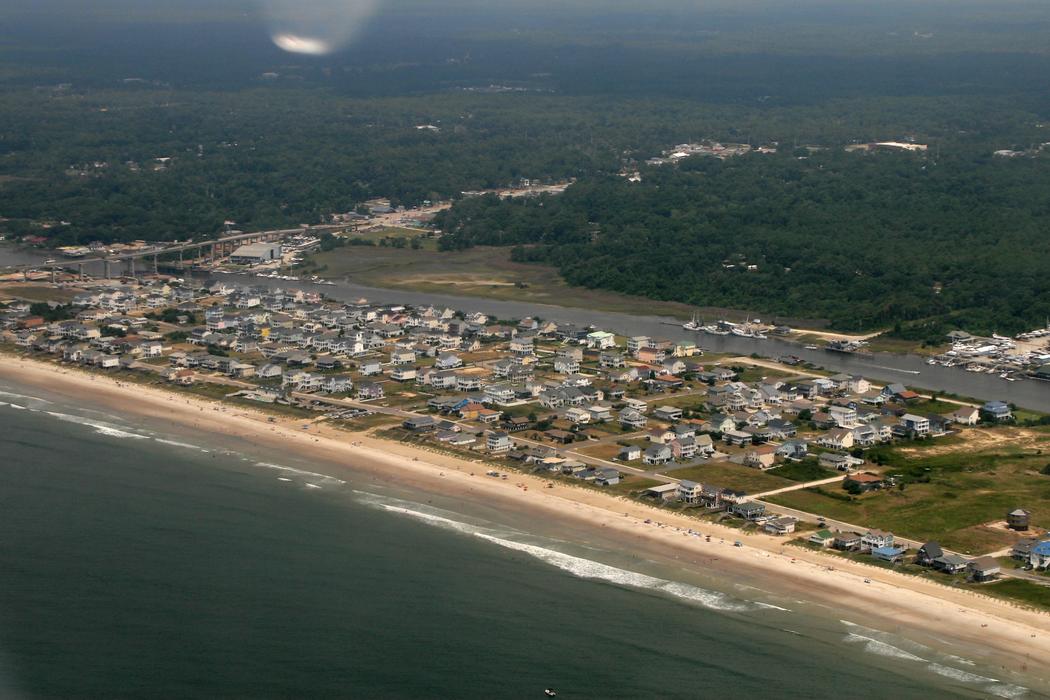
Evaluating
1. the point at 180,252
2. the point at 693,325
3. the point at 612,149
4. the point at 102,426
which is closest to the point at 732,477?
the point at 102,426

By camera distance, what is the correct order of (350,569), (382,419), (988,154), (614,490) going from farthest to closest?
(988,154) < (382,419) < (614,490) < (350,569)

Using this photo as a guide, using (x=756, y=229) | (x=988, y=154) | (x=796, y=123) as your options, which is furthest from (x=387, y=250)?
(x=796, y=123)

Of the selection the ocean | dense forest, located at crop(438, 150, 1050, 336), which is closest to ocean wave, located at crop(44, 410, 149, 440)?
the ocean

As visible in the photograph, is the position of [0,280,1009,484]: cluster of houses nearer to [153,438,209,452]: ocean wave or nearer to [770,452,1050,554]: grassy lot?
[770,452,1050,554]: grassy lot

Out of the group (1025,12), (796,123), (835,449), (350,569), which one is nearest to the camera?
(350,569)

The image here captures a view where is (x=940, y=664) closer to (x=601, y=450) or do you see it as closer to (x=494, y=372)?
(x=601, y=450)

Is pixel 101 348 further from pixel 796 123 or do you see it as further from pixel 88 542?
pixel 796 123
